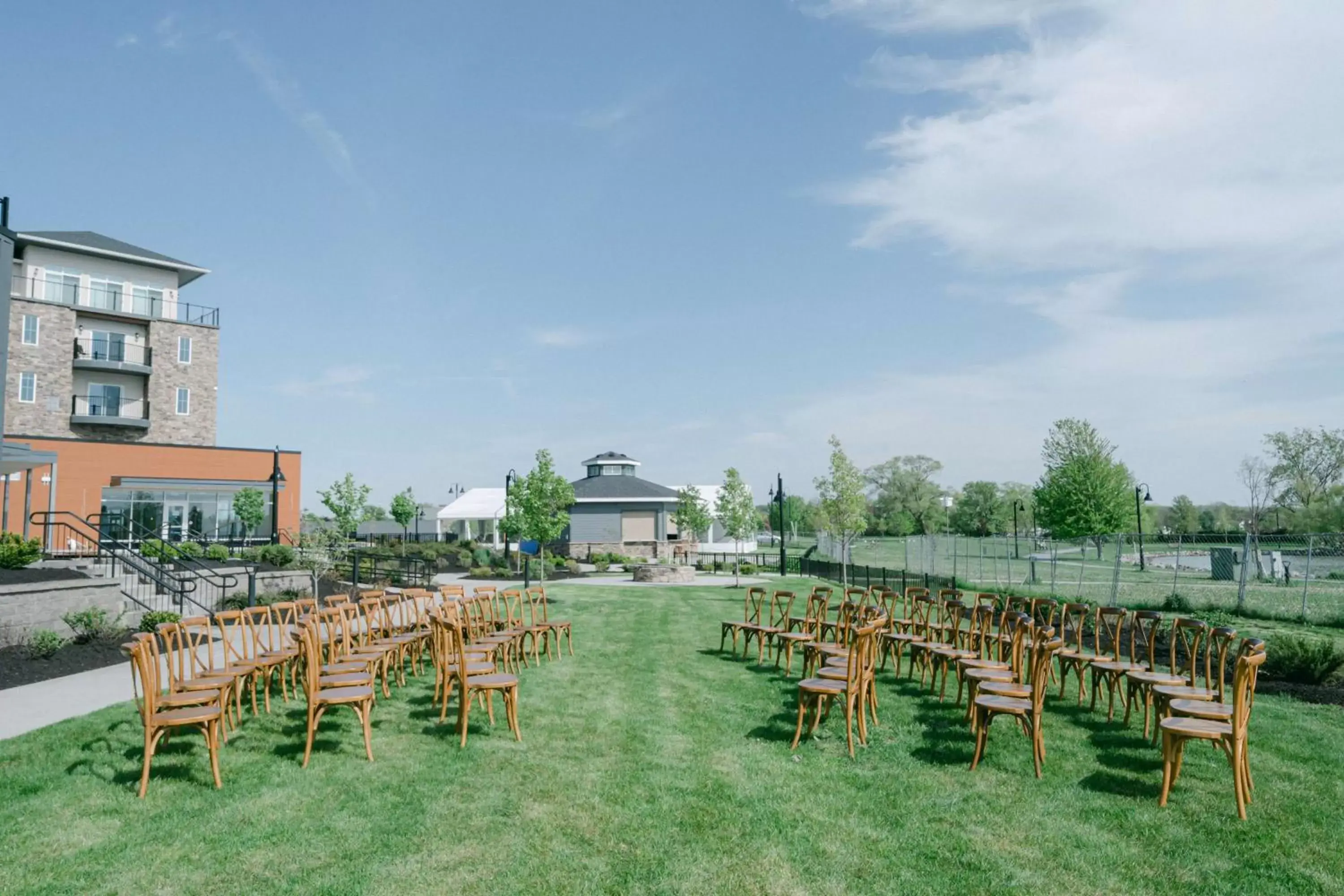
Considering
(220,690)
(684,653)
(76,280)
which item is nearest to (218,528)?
(76,280)

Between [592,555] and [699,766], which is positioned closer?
[699,766]

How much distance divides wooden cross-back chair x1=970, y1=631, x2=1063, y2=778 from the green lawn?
18 centimetres

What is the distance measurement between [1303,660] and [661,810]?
31.3 ft

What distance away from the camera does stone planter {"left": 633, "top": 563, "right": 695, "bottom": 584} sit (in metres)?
28.6

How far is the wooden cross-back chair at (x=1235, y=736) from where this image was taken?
5926mm

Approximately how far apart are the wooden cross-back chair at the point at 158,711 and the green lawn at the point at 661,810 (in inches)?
8.7

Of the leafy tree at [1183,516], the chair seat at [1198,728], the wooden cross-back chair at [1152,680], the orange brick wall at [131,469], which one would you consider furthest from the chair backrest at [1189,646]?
the leafy tree at [1183,516]

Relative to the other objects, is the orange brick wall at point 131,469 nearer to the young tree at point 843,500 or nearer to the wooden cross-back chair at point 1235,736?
the young tree at point 843,500

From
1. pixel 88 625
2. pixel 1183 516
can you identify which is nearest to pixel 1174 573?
pixel 88 625

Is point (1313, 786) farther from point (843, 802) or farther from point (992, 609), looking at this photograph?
point (992, 609)

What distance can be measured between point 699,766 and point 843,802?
1304 millimetres

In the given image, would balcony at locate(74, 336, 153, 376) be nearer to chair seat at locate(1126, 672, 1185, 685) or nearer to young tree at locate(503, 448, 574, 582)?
young tree at locate(503, 448, 574, 582)

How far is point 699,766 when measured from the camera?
695cm

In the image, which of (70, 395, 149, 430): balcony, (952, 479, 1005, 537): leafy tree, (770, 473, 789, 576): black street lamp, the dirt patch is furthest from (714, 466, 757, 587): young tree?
(952, 479, 1005, 537): leafy tree
